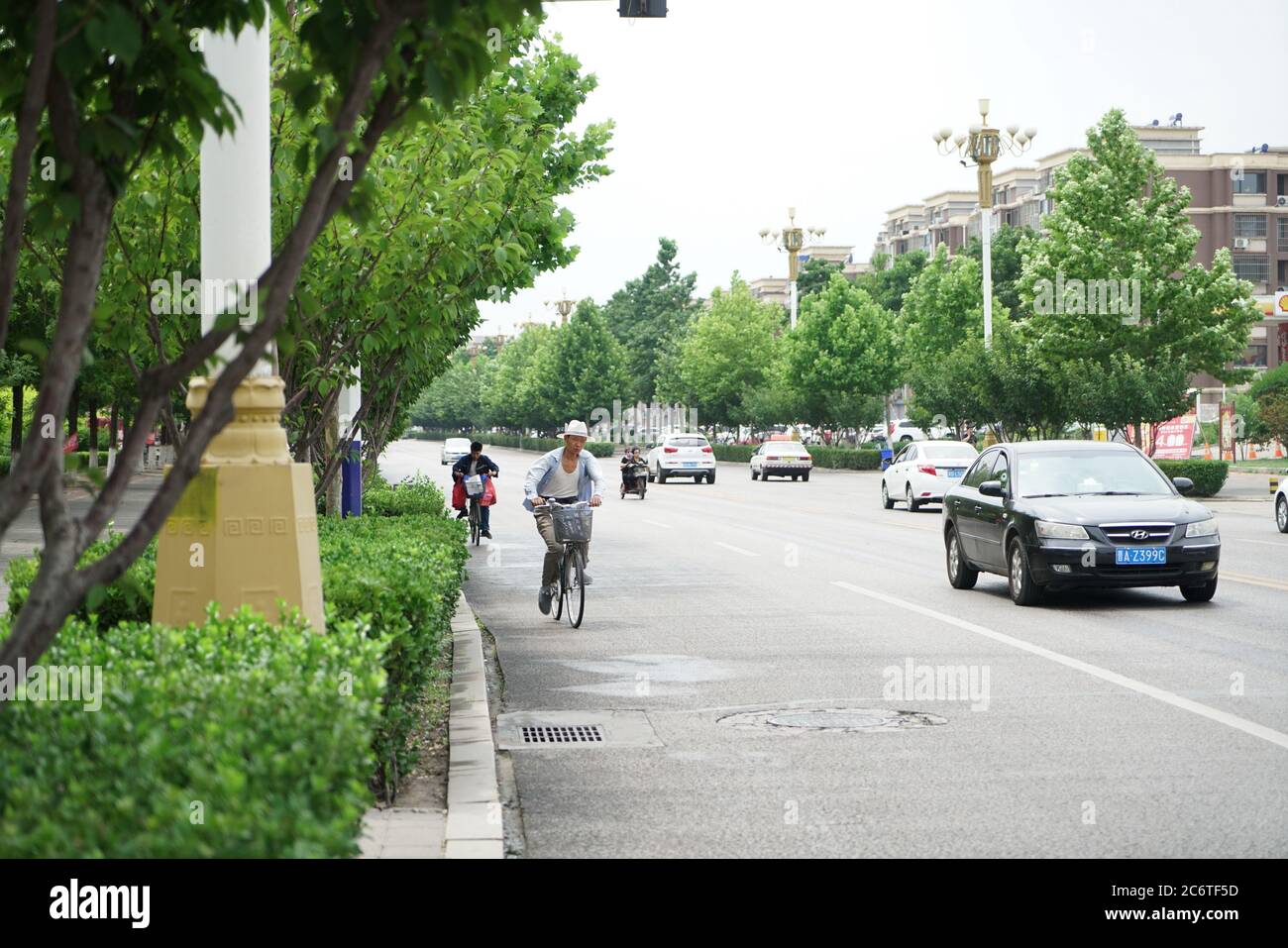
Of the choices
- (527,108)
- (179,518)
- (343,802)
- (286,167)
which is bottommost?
(343,802)

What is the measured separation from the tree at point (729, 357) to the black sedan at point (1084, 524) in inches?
2972

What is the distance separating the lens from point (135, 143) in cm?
429

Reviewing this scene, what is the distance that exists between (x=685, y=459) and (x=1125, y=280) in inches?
675

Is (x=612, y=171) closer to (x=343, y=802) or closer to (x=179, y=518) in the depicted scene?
(x=179, y=518)

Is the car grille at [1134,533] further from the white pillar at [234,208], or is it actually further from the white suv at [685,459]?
the white suv at [685,459]

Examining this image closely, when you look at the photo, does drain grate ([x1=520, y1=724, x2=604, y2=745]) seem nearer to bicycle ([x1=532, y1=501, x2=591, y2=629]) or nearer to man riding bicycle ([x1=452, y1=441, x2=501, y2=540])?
bicycle ([x1=532, y1=501, x2=591, y2=629])

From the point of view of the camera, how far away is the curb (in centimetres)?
631

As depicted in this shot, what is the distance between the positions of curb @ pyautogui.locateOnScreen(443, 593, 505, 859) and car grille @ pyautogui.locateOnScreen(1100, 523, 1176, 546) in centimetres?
661

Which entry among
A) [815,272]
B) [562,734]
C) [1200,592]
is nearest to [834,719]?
[562,734]

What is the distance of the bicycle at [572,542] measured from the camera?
15000 mm

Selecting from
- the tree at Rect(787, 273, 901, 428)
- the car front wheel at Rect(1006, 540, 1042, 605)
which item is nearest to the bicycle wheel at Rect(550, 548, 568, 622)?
the car front wheel at Rect(1006, 540, 1042, 605)
